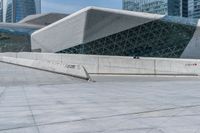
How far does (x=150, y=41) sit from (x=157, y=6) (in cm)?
3232

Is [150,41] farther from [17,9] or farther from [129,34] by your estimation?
[17,9]

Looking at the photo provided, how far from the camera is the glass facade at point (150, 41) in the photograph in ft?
138

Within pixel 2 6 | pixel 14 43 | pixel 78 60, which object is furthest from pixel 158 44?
pixel 2 6

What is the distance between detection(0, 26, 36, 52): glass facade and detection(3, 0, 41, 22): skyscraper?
272ft

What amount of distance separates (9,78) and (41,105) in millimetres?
11764

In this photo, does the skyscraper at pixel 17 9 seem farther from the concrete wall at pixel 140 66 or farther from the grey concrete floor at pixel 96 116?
the grey concrete floor at pixel 96 116

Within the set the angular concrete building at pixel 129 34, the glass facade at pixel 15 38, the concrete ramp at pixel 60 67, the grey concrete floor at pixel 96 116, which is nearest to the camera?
the grey concrete floor at pixel 96 116

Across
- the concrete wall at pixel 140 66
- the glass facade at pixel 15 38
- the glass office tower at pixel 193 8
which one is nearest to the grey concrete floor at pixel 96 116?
the concrete wall at pixel 140 66

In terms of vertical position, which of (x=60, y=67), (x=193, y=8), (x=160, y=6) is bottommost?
Result: (x=60, y=67)

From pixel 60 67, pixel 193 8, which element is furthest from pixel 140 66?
pixel 193 8

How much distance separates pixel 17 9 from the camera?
572 feet

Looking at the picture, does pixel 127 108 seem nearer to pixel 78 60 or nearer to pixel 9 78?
pixel 9 78

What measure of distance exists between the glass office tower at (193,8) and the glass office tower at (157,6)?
69.1 inches

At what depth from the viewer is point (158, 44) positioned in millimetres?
43531
